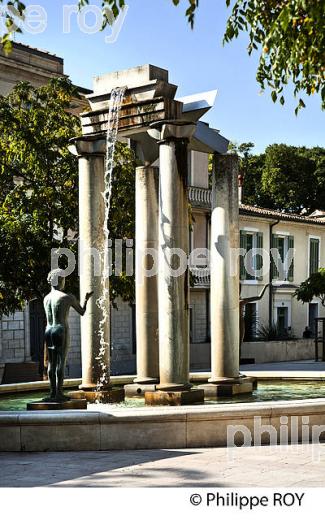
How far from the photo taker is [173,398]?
1138 cm

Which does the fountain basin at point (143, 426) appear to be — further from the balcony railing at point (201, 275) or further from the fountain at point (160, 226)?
the balcony railing at point (201, 275)

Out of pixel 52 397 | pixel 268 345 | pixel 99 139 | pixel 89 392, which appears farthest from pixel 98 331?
pixel 268 345

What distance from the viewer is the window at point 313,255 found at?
4212 centimetres

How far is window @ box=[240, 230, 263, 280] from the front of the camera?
37.7m

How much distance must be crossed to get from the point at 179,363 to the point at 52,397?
5.98ft

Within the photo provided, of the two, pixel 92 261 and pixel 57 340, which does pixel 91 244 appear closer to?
pixel 92 261

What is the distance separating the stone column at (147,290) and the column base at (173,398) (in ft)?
5.57

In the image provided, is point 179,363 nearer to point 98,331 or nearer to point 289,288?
point 98,331

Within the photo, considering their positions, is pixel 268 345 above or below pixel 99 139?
below

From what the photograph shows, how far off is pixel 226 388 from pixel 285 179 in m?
39.6

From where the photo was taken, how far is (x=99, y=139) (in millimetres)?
12922

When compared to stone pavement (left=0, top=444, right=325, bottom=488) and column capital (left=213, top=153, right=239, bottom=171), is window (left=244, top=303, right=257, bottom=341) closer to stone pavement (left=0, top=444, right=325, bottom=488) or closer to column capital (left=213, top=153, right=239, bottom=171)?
column capital (left=213, top=153, right=239, bottom=171)

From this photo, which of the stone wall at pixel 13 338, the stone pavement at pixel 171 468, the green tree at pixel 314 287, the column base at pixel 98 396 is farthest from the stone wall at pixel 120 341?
the stone pavement at pixel 171 468

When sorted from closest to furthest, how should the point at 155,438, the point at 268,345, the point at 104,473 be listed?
the point at 104,473 < the point at 155,438 < the point at 268,345
